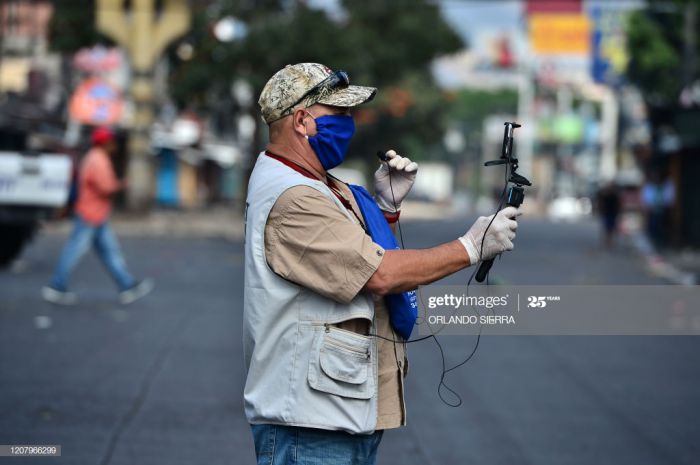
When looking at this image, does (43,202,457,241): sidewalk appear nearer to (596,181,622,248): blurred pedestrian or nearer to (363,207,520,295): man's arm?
(596,181,622,248): blurred pedestrian

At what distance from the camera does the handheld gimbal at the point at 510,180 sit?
3678 millimetres

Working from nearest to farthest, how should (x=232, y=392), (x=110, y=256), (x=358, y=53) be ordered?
(x=232, y=392) < (x=110, y=256) < (x=358, y=53)

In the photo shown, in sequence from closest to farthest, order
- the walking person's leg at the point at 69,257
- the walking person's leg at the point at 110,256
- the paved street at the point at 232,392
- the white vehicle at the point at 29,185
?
1. the paved street at the point at 232,392
2. the walking person's leg at the point at 69,257
3. the walking person's leg at the point at 110,256
4. the white vehicle at the point at 29,185

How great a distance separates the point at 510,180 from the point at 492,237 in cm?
20

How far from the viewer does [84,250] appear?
14172 millimetres

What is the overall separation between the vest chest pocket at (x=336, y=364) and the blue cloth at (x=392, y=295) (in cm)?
19

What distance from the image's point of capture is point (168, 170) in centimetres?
6009

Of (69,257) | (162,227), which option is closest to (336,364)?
(69,257)

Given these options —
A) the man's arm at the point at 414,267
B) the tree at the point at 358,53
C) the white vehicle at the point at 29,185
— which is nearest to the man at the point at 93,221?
the white vehicle at the point at 29,185

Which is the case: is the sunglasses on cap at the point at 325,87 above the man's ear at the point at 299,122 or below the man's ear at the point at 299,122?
above

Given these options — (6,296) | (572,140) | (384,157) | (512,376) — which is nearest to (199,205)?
(6,296)

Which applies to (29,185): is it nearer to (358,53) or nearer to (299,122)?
(299,122)

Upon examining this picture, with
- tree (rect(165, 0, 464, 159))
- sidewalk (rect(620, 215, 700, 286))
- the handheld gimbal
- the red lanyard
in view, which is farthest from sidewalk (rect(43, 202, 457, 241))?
the handheld gimbal

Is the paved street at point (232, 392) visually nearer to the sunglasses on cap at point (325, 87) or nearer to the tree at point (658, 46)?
the sunglasses on cap at point (325, 87)
